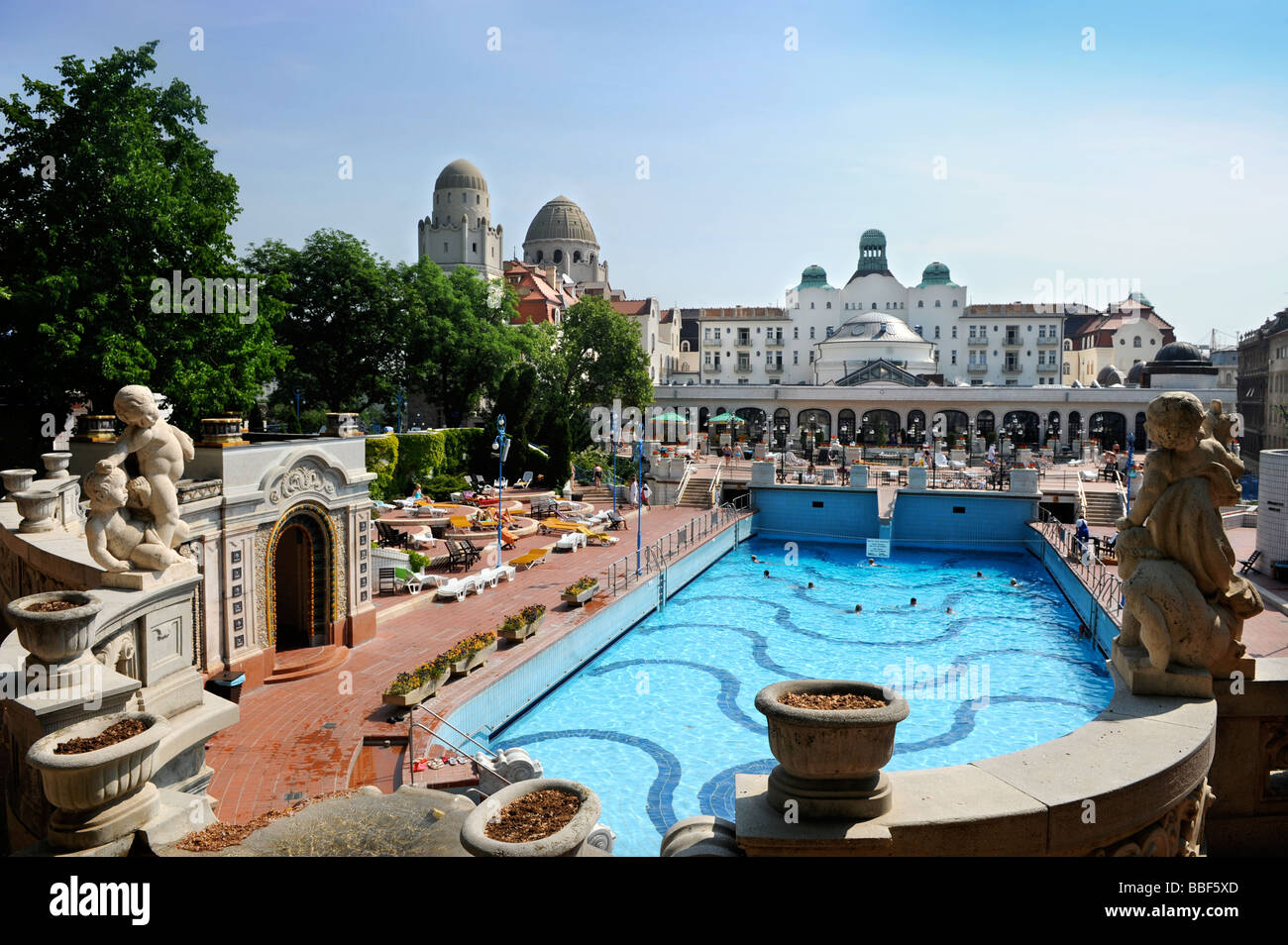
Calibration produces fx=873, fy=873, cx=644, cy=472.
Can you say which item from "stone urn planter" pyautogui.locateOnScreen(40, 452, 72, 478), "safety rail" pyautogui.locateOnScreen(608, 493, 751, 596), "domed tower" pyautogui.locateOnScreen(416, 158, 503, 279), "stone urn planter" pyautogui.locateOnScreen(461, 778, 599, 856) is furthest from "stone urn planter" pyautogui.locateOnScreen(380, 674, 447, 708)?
"domed tower" pyautogui.locateOnScreen(416, 158, 503, 279)

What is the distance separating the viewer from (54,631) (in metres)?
5.61

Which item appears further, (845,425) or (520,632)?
(845,425)

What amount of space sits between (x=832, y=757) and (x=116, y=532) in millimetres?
6794

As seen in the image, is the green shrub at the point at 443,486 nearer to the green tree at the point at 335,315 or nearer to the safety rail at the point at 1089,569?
the green tree at the point at 335,315

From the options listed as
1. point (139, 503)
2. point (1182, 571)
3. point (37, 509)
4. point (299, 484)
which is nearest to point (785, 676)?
point (299, 484)

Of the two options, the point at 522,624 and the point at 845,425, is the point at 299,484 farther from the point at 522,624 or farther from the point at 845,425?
the point at 845,425

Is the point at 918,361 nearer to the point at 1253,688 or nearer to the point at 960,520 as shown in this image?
the point at 960,520

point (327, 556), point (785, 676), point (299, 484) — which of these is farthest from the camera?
point (785, 676)

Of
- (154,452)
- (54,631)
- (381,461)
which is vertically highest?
(154,452)

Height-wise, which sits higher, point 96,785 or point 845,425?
point 845,425

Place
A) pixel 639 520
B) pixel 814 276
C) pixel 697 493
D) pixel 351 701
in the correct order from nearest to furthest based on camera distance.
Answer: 1. pixel 351 701
2. pixel 639 520
3. pixel 697 493
4. pixel 814 276
